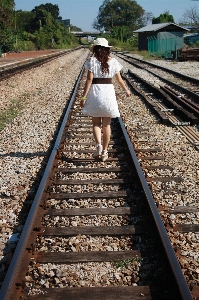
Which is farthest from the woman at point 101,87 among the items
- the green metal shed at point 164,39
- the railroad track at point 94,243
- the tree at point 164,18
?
the tree at point 164,18

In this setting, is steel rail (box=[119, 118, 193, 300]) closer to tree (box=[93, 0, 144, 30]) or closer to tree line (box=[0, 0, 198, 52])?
tree line (box=[0, 0, 198, 52])

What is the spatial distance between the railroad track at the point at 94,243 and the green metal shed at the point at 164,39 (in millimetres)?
32709

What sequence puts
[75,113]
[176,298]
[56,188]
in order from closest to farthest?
[176,298], [56,188], [75,113]

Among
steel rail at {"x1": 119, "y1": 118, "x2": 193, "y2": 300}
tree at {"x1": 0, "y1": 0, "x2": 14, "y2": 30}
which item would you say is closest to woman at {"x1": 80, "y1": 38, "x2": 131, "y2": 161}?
steel rail at {"x1": 119, "y1": 118, "x2": 193, "y2": 300}

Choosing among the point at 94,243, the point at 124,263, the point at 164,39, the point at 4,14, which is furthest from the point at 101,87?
the point at 4,14

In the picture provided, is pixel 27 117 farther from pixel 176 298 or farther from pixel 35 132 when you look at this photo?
pixel 176 298

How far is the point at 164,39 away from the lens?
139ft

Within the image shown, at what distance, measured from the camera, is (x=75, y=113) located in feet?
33.5

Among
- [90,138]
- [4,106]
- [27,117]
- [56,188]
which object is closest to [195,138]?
[90,138]

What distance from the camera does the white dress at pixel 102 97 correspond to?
5598 mm

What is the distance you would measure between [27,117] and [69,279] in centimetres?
742

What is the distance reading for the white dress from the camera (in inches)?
220

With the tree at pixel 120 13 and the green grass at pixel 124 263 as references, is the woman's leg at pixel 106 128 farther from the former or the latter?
the tree at pixel 120 13

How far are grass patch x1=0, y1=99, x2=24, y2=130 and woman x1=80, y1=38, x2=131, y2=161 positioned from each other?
3681mm
